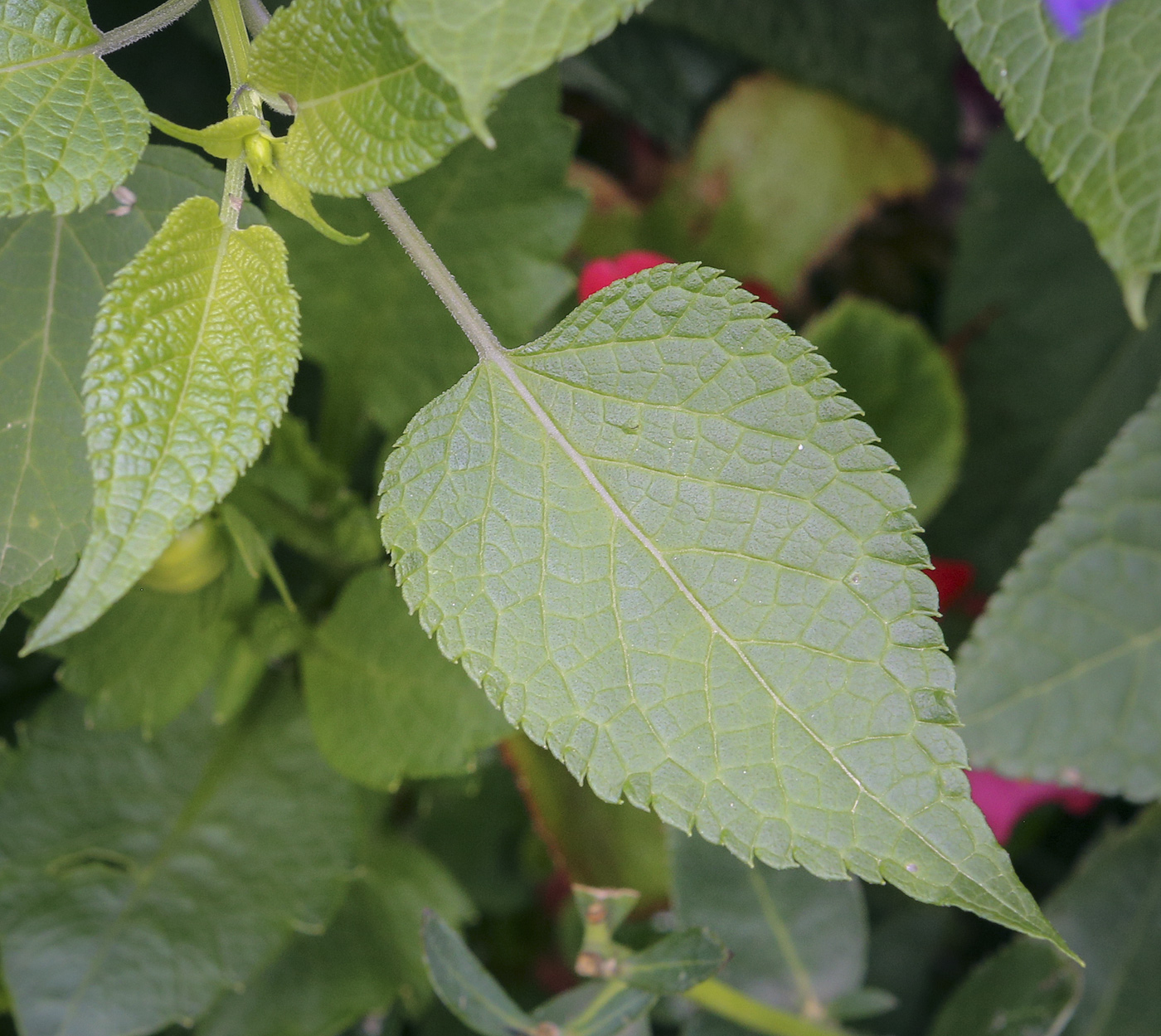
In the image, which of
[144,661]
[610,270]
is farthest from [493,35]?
[144,661]

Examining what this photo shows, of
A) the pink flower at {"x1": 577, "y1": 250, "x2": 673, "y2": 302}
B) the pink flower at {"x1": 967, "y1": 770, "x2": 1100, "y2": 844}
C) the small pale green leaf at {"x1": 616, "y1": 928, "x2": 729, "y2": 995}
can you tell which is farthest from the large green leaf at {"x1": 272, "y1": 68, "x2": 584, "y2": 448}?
the pink flower at {"x1": 967, "y1": 770, "x2": 1100, "y2": 844}

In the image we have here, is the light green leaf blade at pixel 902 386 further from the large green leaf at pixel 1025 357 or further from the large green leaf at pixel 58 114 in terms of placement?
the large green leaf at pixel 58 114

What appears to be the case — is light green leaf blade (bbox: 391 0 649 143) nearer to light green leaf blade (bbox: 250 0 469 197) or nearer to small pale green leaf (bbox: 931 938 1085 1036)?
light green leaf blade (bbox: 250 0 469 197)

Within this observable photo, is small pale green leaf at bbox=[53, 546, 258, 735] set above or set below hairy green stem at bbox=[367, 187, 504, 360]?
below

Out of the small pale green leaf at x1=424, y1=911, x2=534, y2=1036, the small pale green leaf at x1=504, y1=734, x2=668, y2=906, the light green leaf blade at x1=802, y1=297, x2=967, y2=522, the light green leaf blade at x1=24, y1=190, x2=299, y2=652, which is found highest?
the light green leaf blade at x1=24, y1=190, x2=299, y2=652

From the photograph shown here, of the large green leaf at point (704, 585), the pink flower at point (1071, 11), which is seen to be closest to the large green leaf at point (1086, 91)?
the pink flower at point (1071, 11)

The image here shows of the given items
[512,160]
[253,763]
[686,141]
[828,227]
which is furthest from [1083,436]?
[253,763]
